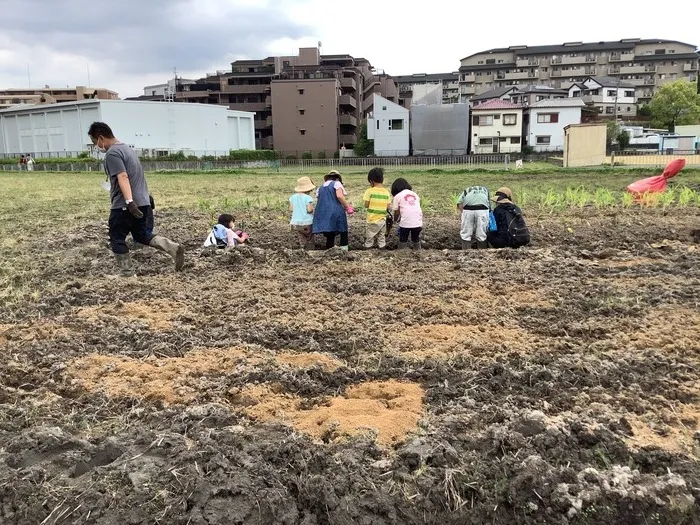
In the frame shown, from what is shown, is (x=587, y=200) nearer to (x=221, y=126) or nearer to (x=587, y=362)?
(x=587, y=362)

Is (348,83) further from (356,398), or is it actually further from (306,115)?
(356,398)

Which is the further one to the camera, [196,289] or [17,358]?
[196,289]

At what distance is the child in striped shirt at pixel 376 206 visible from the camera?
21.7ft

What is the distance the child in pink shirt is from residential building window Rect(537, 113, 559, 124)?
146ft

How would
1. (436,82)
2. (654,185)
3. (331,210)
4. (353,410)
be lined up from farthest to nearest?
1. (436,82)
2. (654,185)
3. (331,210)
4. (353,410)

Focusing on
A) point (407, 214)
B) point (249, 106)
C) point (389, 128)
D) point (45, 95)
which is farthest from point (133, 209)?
point (45, 95)

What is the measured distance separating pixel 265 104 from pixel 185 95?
10.3 metres

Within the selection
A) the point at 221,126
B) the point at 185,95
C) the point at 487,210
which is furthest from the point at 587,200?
the point at 185,95

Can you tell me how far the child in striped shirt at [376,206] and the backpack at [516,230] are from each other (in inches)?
58.9

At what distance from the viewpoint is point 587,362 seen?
9.98 ft

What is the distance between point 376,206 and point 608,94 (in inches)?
2652

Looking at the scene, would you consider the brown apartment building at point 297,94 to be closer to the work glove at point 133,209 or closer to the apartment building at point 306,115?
the apartment building at point 306,115

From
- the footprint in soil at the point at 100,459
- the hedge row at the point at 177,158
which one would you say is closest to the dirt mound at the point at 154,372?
the footprint in soil at the point at 100,459

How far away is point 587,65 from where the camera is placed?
73.2 meters
